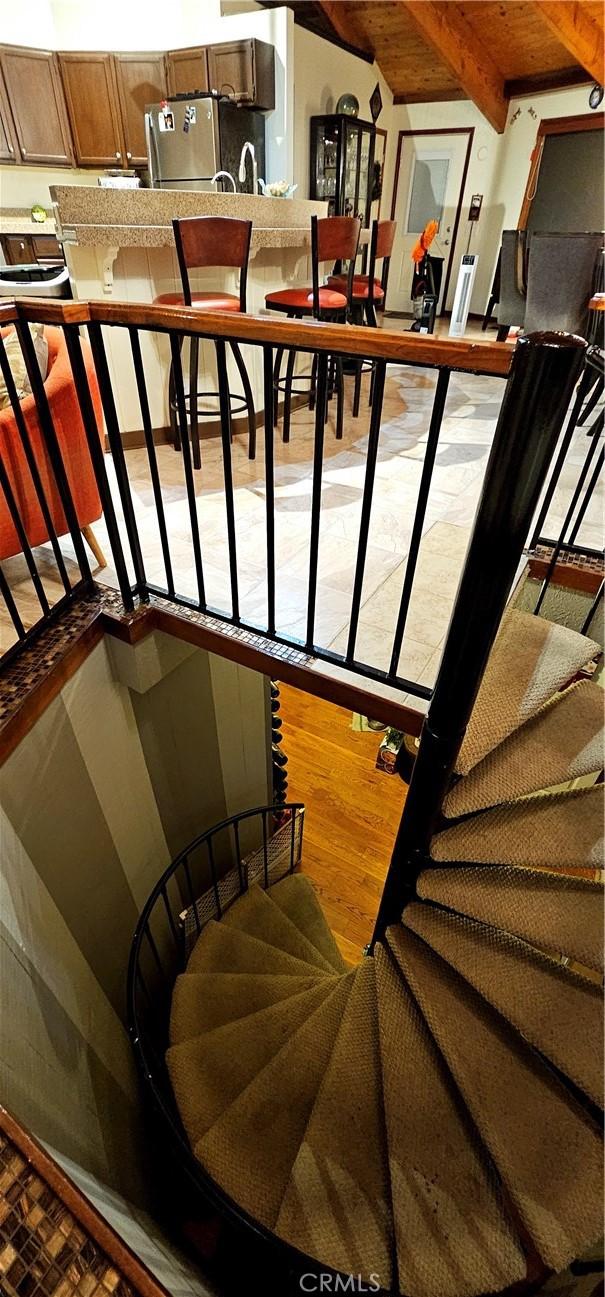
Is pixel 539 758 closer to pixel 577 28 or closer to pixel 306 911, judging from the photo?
pixel 306 911

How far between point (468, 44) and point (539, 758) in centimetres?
704

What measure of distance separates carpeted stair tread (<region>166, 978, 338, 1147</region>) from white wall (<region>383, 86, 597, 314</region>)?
25.8 feet

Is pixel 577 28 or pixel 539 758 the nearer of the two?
pixel 539 758

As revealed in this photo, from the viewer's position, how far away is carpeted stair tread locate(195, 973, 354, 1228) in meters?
1.56

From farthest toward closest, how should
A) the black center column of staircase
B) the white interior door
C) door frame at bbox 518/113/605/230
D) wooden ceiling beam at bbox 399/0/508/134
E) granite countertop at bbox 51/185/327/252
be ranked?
the white interior door, door frame at bbox 518/113/605/230, wooden ceiling beam at bbox 399/0/508/134, granite countertop at bbox 51/185/327/252, the black center column of staircase

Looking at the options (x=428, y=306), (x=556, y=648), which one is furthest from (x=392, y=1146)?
(x=428, y=306)

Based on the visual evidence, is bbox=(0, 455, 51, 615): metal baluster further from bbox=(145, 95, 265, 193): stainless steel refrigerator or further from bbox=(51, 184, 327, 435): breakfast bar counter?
bbox=(145, 95, 265, 193): stainless steel refrigerator

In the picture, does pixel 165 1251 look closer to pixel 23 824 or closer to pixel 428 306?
pixel 23 824

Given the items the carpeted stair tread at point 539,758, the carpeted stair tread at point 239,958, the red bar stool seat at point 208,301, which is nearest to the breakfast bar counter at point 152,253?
the red bar stool seat at point 208,301

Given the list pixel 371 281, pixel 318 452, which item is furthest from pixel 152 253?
pixel 318 452

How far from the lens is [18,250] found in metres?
5.22

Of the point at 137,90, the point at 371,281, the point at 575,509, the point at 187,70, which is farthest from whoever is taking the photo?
the point at 137,90

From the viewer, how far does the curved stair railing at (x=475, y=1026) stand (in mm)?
1115

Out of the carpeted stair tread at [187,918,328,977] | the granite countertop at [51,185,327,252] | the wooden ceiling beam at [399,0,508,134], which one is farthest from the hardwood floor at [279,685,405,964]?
the wooden ceiling beam at [399,0,508,134]
